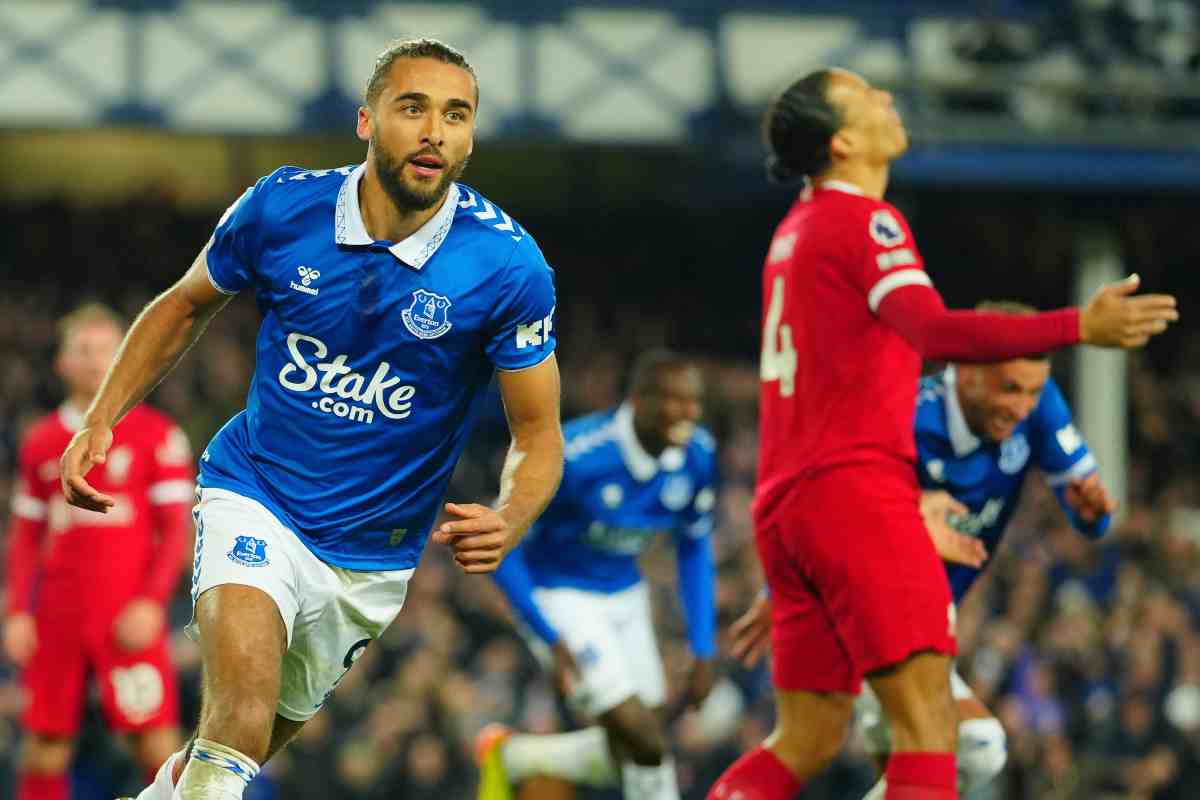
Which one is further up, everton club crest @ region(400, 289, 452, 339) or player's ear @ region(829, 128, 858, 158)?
player's ear @ region(829, 128, 858, 158)

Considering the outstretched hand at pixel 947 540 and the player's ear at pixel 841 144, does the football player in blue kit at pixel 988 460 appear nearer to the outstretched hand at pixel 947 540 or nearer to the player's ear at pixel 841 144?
the outstretched hand at pixel 947 540

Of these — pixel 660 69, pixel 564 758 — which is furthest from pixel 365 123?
pixel 660 69

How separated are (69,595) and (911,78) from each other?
1075cm

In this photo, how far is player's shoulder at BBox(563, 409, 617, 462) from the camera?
798 cm

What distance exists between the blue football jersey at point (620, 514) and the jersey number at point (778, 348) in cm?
248

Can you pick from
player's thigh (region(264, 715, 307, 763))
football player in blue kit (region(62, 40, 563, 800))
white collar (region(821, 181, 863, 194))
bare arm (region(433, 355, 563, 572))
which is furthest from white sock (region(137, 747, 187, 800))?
white collar (region(821, 181, 863, 194))

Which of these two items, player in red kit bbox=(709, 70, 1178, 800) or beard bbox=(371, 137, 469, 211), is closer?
beard bbox=(371, 137, 469, 211)

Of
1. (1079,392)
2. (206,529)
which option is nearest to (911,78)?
(1079,392)

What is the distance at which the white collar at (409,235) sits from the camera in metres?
4.71

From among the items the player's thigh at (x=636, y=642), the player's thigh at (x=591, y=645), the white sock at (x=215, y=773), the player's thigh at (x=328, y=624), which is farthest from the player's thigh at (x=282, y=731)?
the player's thigh at (x=636, y=642)

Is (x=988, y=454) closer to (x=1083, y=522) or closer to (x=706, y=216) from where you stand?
(x=1083, y=522)

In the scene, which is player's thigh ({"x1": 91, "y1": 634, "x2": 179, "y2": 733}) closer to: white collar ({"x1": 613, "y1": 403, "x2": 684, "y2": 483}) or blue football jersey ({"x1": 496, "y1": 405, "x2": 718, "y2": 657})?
blue football jersey ({"x1": 496, "y1": 405, "x2": 718, "y2": 657})

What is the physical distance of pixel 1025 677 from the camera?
1253cm

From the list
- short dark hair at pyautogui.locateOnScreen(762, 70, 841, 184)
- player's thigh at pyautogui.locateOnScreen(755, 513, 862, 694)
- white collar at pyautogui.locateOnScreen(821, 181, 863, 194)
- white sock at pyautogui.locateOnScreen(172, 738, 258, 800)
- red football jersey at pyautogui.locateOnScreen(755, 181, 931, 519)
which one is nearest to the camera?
white sock at pyautogui.locateOnScreen(172, 738, 258, 800)
